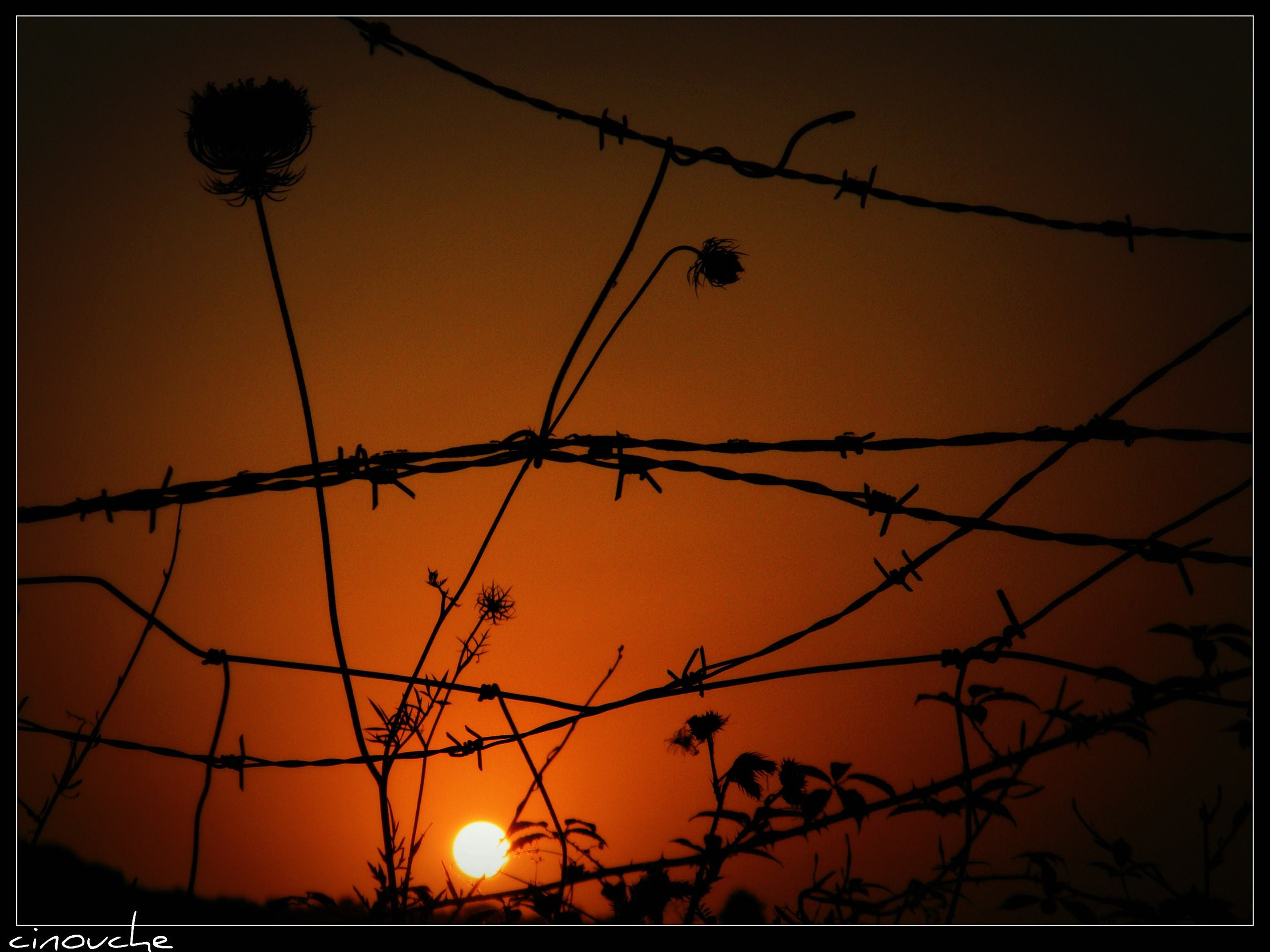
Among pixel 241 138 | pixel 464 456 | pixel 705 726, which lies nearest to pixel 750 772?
pixel 705 726

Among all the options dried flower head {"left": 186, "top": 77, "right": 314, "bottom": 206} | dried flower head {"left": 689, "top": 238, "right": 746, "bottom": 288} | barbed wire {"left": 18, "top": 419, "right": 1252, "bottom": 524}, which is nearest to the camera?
barbed wire {"left": 18, "top": 419, "right": 1252, "bottom": 524}

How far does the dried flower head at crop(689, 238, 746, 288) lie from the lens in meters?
1.53

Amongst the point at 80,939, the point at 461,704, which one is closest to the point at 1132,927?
the point at 461,704

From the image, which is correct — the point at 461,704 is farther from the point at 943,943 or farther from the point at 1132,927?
the point at 1132,927

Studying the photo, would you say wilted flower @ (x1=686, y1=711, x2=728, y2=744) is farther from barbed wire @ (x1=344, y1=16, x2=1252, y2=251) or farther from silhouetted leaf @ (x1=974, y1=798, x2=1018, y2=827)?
barbed wire @ (x1=344, y1=16, x2=1252, y2=251)

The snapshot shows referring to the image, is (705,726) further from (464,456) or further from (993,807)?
(464,456)

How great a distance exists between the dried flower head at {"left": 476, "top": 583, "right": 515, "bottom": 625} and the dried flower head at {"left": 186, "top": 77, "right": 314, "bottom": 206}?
0.87m

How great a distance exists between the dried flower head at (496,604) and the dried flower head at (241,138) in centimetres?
87

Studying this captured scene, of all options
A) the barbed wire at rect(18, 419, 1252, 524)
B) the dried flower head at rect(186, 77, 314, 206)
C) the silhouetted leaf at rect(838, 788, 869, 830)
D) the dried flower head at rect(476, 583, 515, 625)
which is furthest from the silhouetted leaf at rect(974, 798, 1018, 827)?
the dried flower head at rect(186, 77, 314, 206)

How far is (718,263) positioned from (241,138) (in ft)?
2.78

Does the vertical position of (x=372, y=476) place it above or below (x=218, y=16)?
below

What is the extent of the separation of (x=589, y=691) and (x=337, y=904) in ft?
1.90

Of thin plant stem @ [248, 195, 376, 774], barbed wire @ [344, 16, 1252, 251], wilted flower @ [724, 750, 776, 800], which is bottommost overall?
wilted flower @ [724, 750, 776, 800]
